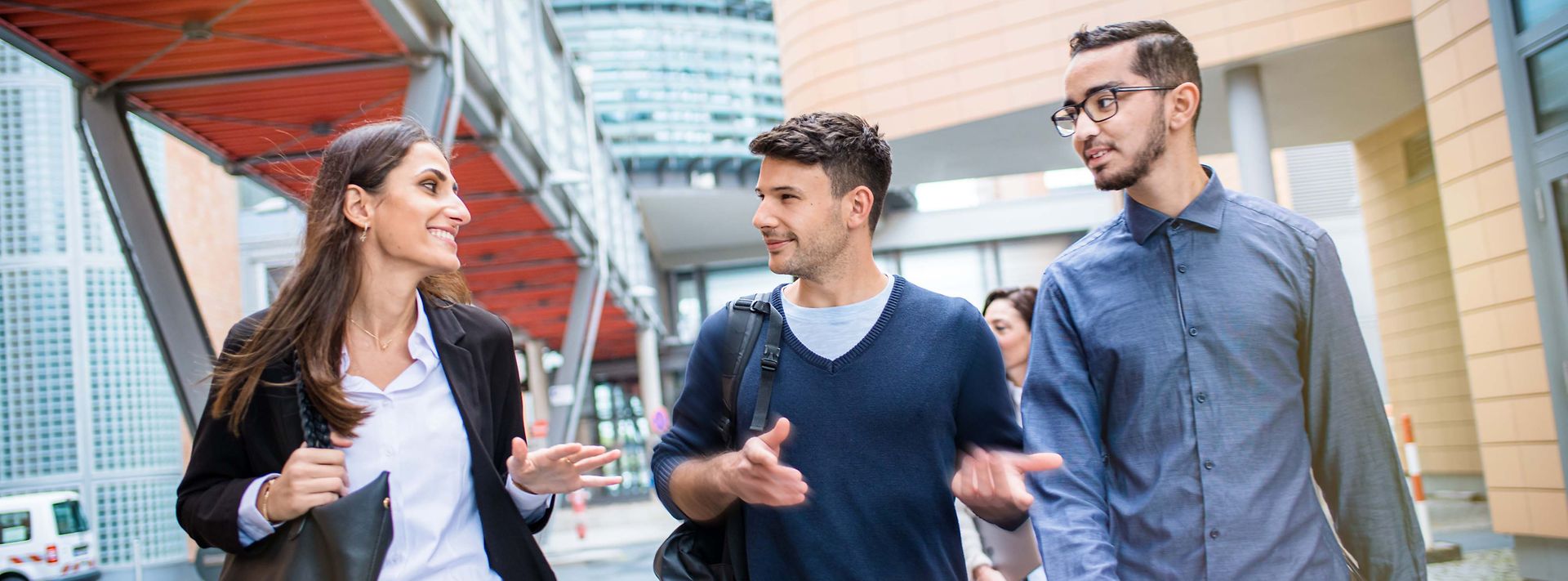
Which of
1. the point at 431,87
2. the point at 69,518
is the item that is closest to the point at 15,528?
the point at 69,518

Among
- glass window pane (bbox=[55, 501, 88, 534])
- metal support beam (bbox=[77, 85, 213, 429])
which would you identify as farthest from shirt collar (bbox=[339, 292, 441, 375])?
glass window pane (bbox=[55, 501, 88, 534])

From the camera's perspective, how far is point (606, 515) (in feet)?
104

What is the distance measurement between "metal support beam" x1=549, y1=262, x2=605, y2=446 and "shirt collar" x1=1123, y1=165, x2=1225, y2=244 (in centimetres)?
2130

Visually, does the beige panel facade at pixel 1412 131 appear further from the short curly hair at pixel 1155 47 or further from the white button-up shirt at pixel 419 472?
the white button-up shirt at pixel 419 472

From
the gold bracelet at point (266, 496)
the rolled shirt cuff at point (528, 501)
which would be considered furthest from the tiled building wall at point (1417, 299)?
the gold bracelet at point (266, 496)

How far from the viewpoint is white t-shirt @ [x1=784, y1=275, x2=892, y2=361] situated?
2.92 m

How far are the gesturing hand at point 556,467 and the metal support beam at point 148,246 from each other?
28.5 feet

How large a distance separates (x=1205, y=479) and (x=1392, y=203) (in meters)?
15.2

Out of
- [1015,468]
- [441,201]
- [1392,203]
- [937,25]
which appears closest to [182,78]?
[937,25]

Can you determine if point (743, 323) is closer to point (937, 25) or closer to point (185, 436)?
point (937, 25)

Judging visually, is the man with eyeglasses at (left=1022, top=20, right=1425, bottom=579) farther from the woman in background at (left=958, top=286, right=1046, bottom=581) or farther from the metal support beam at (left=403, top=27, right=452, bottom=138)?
the metal support beam at (left=403, top=27, right=452, bottom=138)

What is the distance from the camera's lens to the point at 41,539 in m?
17.5

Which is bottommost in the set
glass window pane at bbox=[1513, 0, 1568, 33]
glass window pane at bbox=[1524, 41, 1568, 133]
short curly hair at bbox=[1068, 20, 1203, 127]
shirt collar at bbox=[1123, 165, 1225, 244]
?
shirt collar at bbox=[1123, 165, 1225, 244]

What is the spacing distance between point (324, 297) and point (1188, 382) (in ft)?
5.98
